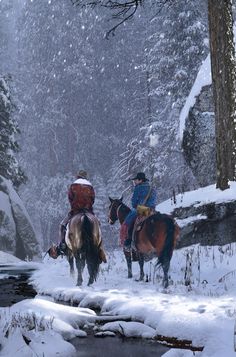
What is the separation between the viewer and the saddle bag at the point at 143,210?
33.0 ft

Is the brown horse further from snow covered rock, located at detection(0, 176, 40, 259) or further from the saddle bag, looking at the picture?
snow covered rock, located at detection(0, 176, 40, 259)

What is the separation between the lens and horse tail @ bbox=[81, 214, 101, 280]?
9555mm

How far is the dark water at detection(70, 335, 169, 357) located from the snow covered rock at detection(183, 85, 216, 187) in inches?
436

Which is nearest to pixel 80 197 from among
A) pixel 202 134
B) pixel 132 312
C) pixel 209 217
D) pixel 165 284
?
pixel 165 284

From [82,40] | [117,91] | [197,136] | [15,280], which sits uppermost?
[82,40]

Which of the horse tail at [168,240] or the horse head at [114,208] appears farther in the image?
the horse head at [114,208]

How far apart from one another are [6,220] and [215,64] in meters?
12.3

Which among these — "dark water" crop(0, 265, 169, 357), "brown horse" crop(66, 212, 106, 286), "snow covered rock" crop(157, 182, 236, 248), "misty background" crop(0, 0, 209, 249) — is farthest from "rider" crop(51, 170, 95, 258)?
"misty background" crop(0, 0, 209, 249)

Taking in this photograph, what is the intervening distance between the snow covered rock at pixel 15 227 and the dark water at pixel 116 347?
643 inches

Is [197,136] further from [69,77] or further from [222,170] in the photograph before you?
[69,77]

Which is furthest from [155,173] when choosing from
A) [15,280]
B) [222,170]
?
[15,280]

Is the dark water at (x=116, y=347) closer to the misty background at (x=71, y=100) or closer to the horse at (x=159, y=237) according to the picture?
the horse at (x=159, y=237)

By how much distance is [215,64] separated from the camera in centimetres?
1272

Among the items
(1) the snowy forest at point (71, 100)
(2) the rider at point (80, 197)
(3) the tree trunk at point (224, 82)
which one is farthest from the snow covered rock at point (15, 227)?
(1) the snowy forest at point (71, 100)
